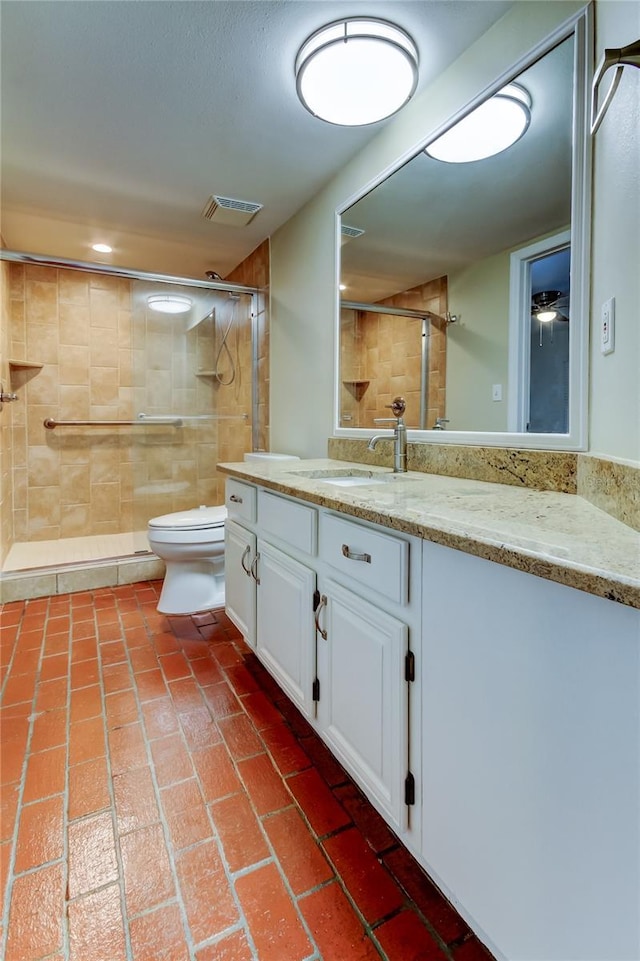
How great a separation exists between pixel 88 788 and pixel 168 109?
2.39m

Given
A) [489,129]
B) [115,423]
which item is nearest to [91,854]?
[489,129]

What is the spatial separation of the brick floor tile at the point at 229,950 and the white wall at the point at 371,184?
1.21 meters

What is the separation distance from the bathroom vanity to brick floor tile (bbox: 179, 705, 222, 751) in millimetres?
413

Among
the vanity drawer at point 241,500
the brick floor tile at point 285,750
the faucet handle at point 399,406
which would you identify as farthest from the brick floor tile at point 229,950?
the faucet handle at point 399,406

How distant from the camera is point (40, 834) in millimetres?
1156

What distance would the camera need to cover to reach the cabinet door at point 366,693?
3.19 ft

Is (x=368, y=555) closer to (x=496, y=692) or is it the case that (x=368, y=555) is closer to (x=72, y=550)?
(x=496, y=692)

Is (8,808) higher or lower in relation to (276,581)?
lower

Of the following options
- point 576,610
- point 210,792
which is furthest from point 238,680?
point 576,610

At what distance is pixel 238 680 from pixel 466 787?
1234mm

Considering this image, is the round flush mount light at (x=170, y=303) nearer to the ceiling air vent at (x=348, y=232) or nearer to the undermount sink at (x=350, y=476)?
the ceiling air vent at (x=348, y=232)

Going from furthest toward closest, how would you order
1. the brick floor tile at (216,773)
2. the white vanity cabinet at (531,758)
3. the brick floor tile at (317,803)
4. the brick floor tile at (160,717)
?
1. the brick floor tile at (160,717)
2. the brick floor tile at (216,773)
3. the brick floor tile at (317,803)
4. the white vanity cabinet at (531,758)

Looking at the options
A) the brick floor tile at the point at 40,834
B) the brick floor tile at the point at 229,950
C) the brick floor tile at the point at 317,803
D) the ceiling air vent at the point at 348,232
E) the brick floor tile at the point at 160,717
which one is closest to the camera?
the brick floor tile at the point at 229,950

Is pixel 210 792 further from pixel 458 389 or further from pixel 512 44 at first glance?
pixel 512 44
